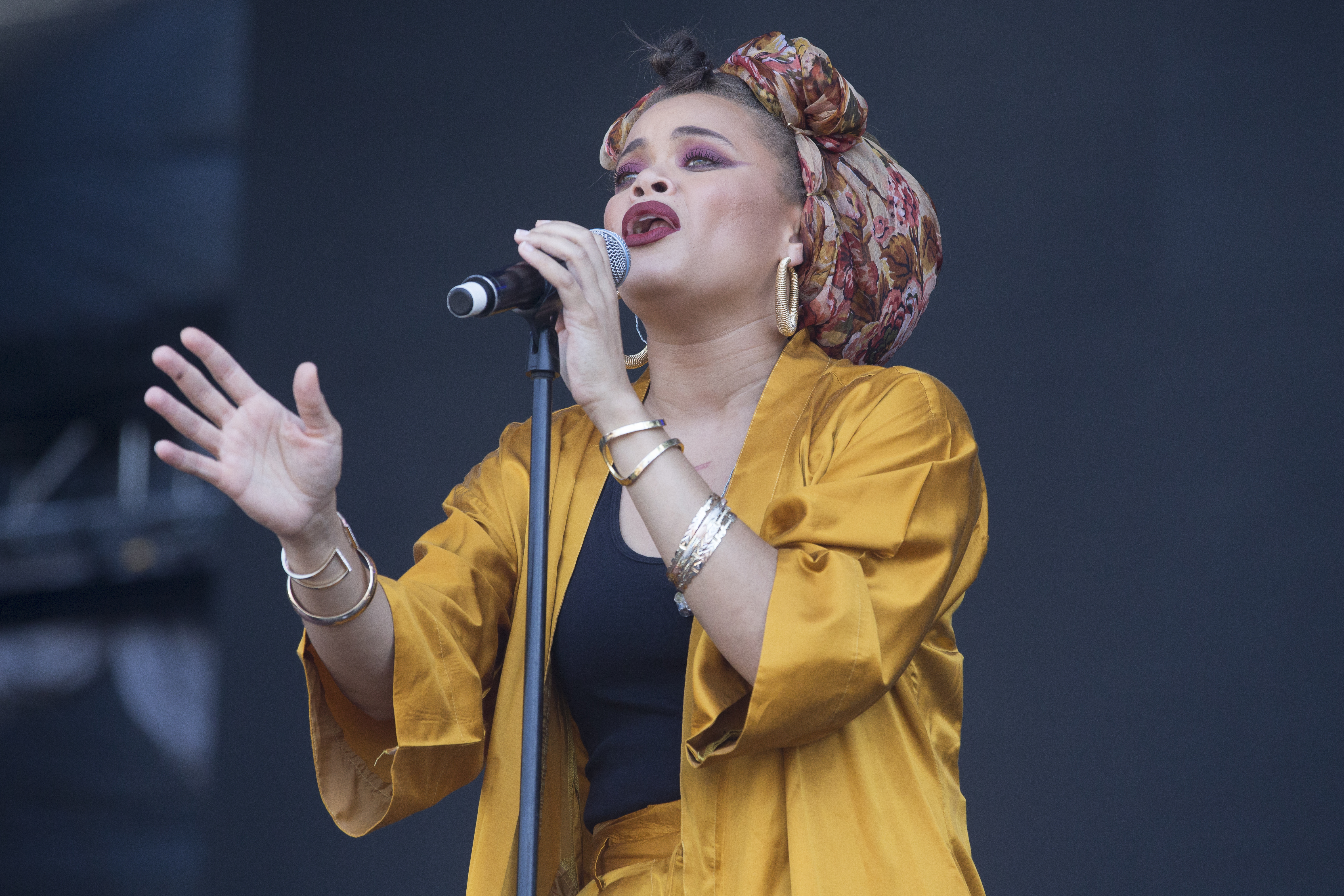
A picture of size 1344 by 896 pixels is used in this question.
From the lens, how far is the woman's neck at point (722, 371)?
1.68 metres

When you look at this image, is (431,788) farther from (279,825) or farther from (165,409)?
(279,825)

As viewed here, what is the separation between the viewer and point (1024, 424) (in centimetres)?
237

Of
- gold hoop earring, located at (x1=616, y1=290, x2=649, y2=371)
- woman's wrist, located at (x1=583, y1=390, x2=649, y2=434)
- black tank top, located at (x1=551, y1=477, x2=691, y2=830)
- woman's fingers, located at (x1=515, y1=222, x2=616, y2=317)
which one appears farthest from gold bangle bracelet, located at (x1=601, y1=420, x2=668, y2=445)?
gold hoop earring, located at (x1=616, y1=290, x2=649, y2=371)

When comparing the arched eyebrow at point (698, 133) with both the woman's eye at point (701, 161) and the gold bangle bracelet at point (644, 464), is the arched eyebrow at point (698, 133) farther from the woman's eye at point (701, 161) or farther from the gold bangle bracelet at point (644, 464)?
the gold bangle bracelet at point (644, 464)

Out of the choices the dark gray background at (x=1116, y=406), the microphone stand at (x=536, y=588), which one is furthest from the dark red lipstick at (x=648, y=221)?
the dark gray background at (x=1116, y=406)

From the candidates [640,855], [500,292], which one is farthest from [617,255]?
[640,855]

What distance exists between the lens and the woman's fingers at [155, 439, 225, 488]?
115 centimetres

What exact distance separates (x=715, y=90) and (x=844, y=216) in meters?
0.24

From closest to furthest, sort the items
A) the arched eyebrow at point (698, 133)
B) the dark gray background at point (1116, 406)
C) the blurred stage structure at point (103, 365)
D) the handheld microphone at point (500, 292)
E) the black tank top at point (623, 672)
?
the handheld microphone at point (500, 292), the black tank top at point (623, 672), the arched eyebrow at point (698, 133), the dark gray background at point (1116, 406), the blurred stage structure at point (103, 365)

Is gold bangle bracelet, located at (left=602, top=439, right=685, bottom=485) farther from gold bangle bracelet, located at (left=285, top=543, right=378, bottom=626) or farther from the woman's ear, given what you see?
the woman's ear

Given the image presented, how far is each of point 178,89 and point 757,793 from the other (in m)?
2.58

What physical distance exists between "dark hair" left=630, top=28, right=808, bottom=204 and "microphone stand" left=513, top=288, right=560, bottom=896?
610mm

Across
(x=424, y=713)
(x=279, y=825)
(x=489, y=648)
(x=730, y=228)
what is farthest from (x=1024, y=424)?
(x=279, y=825)

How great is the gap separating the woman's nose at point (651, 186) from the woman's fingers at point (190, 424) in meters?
0.60
